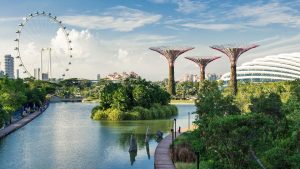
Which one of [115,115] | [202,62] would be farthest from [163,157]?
[202,62]

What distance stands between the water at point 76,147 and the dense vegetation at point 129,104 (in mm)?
6751

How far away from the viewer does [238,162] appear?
21.6m

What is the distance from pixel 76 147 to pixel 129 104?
26.2m

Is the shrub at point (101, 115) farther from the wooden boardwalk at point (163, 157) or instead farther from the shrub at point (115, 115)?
the wooden boardwalk at point (163, 157)

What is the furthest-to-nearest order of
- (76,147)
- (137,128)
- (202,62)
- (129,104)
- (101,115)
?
(202,62) < (129,104) < (101,115) < (137,128) < (76,147)

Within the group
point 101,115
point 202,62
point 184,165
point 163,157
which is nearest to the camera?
point 184,165

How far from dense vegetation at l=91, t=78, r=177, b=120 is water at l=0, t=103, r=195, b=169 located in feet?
22.1

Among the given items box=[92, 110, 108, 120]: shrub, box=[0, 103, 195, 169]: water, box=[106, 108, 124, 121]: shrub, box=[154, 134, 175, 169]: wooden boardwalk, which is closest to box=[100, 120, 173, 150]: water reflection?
box=[0, 103, 195, 169]: water

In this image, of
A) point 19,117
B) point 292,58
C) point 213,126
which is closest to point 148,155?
point 213,126

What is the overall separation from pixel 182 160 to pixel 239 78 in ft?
498

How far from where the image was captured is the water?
29922mm

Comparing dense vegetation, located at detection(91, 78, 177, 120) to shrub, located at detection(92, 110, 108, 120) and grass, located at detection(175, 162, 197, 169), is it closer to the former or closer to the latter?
shrub, located at detection(92, 110, 108, 120)

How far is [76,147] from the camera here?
3666 cm

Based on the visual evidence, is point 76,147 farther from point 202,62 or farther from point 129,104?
point 202,62
